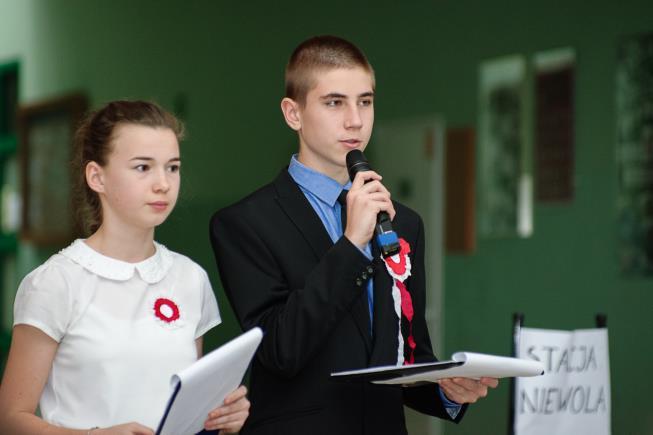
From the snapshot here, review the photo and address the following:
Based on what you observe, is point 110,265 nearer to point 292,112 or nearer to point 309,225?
point 309,225

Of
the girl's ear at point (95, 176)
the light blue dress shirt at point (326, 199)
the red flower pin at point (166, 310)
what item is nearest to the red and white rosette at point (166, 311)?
the red flower pin at point (166, 310)

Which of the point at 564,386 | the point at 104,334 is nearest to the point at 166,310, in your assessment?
the point at 104,334

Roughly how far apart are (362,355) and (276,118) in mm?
4153

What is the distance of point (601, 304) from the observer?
168 inches

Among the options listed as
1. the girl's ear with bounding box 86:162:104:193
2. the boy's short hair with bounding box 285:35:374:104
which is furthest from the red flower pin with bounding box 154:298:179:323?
the boy's short hair with bounding box 285:35:374:104

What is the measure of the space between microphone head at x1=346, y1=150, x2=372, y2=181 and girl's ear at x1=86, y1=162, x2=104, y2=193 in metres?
0.42

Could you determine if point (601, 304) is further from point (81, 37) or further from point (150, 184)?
point (81, 37)

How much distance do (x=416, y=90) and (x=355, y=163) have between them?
351cm

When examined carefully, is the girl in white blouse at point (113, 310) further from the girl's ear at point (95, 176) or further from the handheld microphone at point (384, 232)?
the handheld microphone at point (384, 232)

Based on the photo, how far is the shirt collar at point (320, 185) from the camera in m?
1.79

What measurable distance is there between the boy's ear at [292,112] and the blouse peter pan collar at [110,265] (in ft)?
1.20

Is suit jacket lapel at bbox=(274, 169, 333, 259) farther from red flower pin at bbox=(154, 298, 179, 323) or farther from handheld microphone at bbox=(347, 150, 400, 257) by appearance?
red flower pin at bbox=(154, 298, 179, 323)

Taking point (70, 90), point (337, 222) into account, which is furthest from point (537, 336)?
point (70, 90)

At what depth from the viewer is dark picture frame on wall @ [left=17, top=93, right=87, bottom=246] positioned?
671cm
